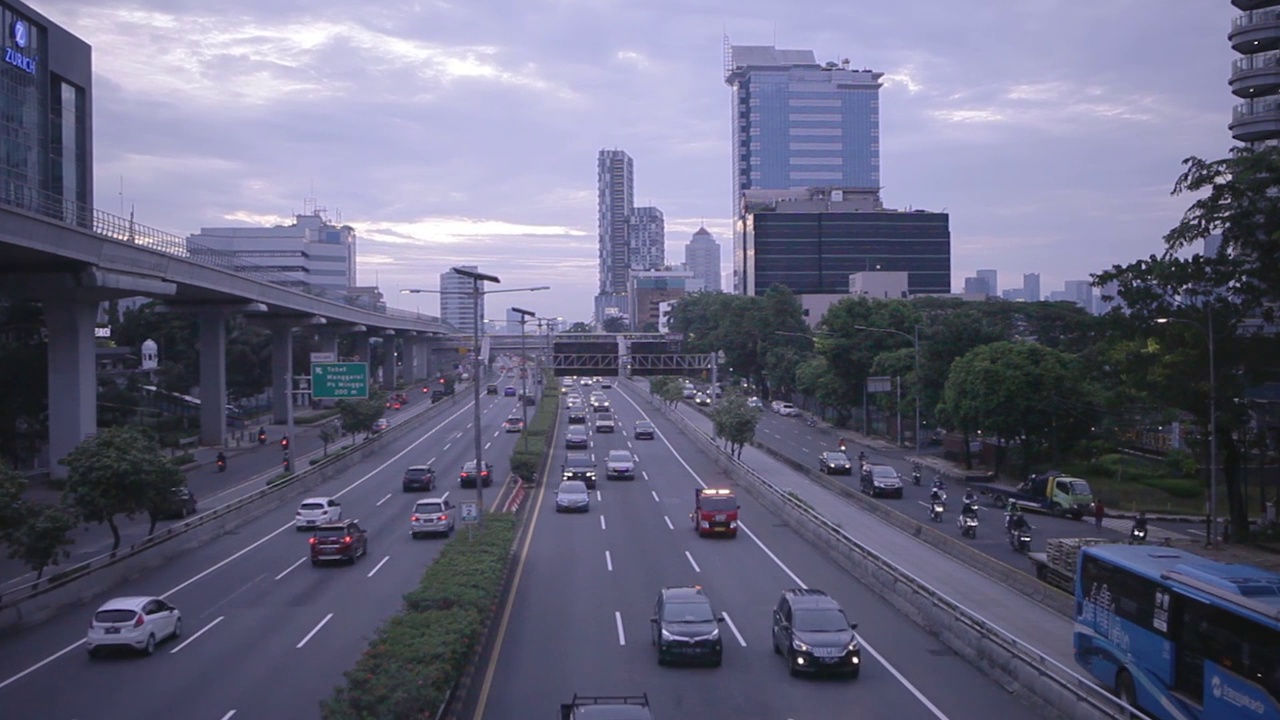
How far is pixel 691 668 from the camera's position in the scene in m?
19.0

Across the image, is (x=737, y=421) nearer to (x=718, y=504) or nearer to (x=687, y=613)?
(x=718, y=504)

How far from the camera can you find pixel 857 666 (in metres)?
18.3

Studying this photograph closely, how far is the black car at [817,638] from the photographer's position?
18078 millimetres

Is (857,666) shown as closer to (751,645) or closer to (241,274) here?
(751,645)

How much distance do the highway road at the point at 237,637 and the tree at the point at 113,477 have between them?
2282 mm

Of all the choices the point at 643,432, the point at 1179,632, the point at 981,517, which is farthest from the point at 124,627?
the point at 643,432

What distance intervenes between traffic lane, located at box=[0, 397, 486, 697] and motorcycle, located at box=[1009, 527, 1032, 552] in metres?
23.3

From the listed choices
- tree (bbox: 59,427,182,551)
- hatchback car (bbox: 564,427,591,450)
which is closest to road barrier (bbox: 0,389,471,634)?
tree (bbox: 59,427,182,551)

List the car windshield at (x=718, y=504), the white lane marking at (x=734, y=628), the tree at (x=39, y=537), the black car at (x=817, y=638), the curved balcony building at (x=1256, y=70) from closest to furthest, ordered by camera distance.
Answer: the black car at (x=817, y=638) → the white lane marking at (x=734, y=628) → the tree at (x=39, y=537) → the car windshield at (x=718, y=504) → the curved balcony building at (x=1256, y=70)

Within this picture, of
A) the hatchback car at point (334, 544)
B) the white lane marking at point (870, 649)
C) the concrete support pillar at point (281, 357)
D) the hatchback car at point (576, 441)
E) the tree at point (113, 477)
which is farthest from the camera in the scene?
the concrete support pillar at point (281, 357)

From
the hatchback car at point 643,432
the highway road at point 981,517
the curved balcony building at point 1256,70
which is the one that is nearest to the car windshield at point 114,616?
the highway road at point 981,517

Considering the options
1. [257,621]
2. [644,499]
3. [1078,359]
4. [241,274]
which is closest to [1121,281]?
[1078,359]

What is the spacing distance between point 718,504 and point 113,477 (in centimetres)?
1912

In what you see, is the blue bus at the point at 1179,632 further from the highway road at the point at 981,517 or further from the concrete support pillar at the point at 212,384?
the concrete support pillar at the point at 212,384
